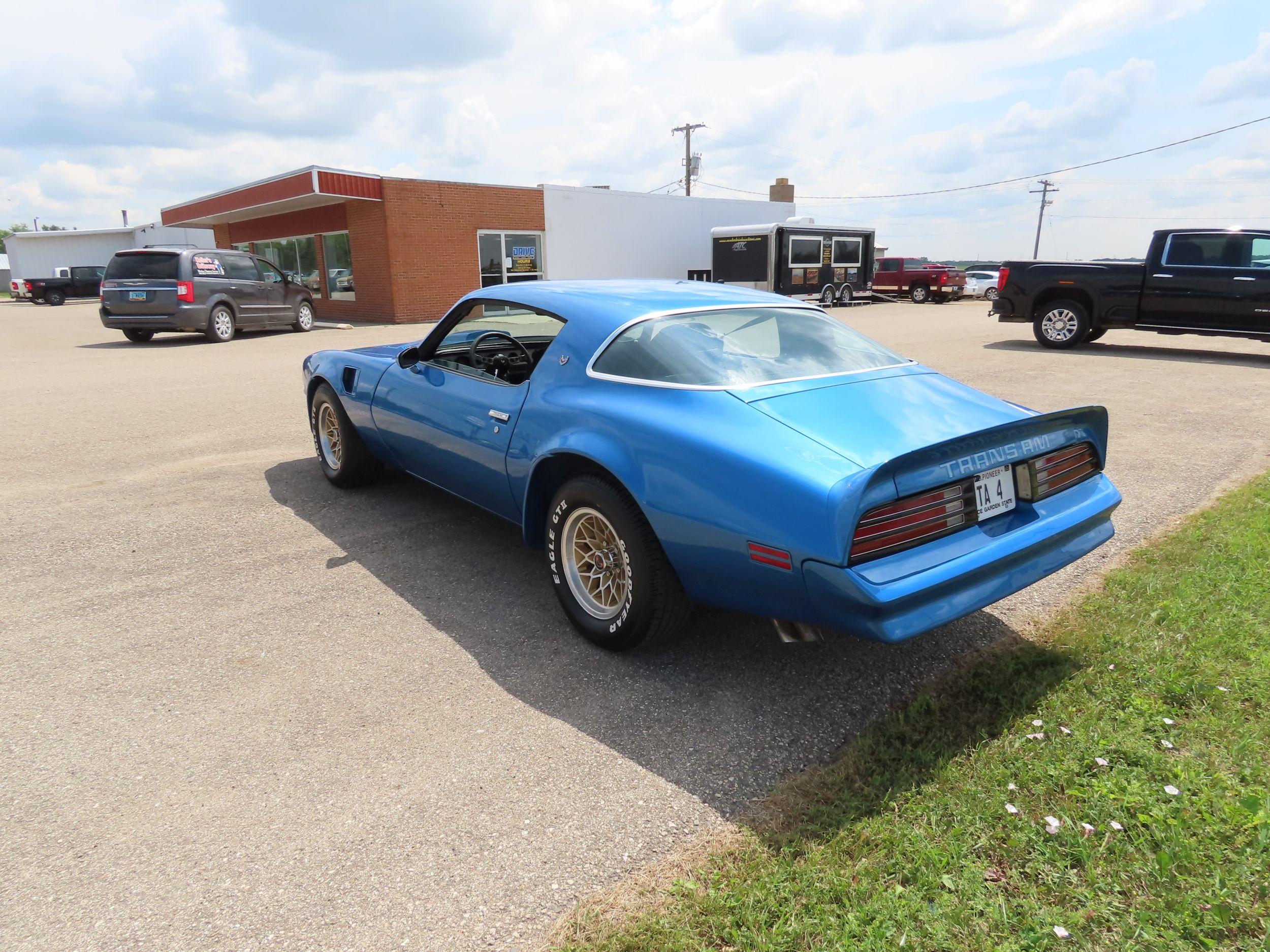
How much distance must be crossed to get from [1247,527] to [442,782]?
4287 millimetres

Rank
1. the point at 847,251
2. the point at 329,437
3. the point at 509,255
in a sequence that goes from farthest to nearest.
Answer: the point at 847,251 → the point at 509,255 → the point at 329,437

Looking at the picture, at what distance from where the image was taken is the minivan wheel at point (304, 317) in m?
17.9

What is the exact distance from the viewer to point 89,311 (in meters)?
29.9

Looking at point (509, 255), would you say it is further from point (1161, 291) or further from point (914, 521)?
point (914, 521)

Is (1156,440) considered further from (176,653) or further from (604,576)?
(176,653)

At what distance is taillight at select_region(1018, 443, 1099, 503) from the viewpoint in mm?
3004

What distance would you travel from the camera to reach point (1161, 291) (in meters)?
12.1

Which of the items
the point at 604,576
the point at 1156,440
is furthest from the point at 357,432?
the point at 1156,440

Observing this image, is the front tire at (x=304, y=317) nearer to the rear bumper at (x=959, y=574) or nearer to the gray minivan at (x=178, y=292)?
the gray minivan at (x=178, y=292)

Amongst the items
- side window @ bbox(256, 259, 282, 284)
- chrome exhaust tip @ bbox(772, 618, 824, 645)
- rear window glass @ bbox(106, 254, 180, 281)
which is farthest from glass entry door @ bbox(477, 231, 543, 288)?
chrome exhaust tip @ bbox(772, 618, 824, 645)

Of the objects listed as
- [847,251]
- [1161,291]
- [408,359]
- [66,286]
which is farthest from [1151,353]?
[66,286]

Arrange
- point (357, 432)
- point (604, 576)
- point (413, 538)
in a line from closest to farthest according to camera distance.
Result: point (604, 576), point (413, 538), point (357, 432)

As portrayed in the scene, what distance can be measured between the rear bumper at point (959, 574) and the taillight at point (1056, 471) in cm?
4

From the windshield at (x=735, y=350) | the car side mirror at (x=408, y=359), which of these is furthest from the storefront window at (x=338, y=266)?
the windshield at (x=735, y=350)
